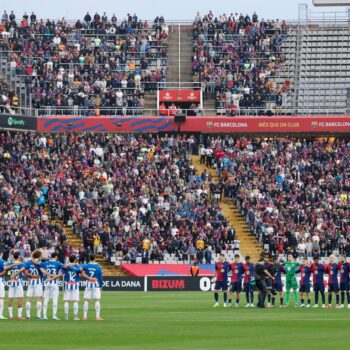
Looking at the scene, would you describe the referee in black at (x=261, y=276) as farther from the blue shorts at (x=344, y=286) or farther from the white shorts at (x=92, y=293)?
the white shorts at (x=92, y=293)

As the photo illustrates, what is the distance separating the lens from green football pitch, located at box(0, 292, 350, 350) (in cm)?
2662

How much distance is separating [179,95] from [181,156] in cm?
764

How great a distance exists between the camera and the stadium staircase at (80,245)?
62688 mm

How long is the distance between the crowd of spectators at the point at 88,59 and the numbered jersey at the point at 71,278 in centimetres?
4230

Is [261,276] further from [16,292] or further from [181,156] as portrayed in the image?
[181,156]

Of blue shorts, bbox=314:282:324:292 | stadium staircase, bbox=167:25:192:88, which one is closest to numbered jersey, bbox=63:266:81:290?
blue shorts, bbox=314:282:324:292

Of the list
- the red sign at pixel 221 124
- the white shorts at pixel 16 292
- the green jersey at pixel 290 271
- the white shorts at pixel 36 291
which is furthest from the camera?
the red sign at pixel 221 124

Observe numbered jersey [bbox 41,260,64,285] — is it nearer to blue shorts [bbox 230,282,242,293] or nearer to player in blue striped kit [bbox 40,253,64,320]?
player in blue striped kit [bbox 40,253,64,320]

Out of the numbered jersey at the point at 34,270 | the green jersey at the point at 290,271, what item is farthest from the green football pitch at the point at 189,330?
the green jersey at the point at 290,271

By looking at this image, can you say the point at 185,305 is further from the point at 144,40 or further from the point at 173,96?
the point at 144,40

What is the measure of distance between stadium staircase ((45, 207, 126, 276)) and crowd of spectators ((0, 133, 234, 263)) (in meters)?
0.38

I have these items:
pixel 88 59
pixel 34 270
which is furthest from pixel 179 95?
pixel 34 270

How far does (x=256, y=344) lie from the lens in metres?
26.9

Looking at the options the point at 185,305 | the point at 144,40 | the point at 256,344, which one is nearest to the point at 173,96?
the point at 144,40
